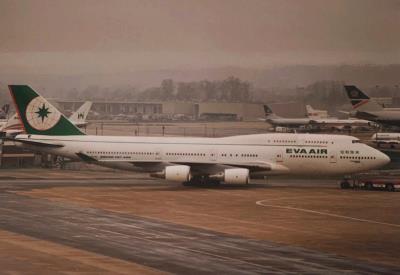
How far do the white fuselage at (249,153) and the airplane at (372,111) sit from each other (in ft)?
41.5

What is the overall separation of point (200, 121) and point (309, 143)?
18.3 meters

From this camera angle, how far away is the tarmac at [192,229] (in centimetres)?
2036

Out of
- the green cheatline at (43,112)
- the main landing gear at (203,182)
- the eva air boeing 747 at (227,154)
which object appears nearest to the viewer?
the eva air boeing 747 at (227,154)

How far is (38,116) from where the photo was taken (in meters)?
44.4

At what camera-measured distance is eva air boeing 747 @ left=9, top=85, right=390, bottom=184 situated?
1678 inches

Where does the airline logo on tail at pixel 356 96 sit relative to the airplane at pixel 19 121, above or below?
above

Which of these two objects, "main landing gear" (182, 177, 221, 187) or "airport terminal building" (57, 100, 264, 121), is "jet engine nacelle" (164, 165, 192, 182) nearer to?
"main landing gear" (182, 177, 221, 187)

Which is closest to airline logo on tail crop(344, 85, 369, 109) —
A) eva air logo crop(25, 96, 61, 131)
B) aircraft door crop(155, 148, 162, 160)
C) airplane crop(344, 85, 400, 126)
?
airplane crop(344, 85, 400, 126)

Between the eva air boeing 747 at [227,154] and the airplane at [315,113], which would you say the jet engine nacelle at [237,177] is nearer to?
the eva air boeing 747 at [227,154]

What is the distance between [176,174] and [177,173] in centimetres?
8

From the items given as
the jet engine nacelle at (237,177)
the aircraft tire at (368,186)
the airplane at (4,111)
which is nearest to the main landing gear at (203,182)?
the jet engine nacelle at (237,177)

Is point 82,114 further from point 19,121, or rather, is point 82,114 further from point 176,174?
point 176,174

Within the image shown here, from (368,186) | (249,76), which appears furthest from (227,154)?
(249,76)

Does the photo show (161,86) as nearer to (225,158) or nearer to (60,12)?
(60,12)
